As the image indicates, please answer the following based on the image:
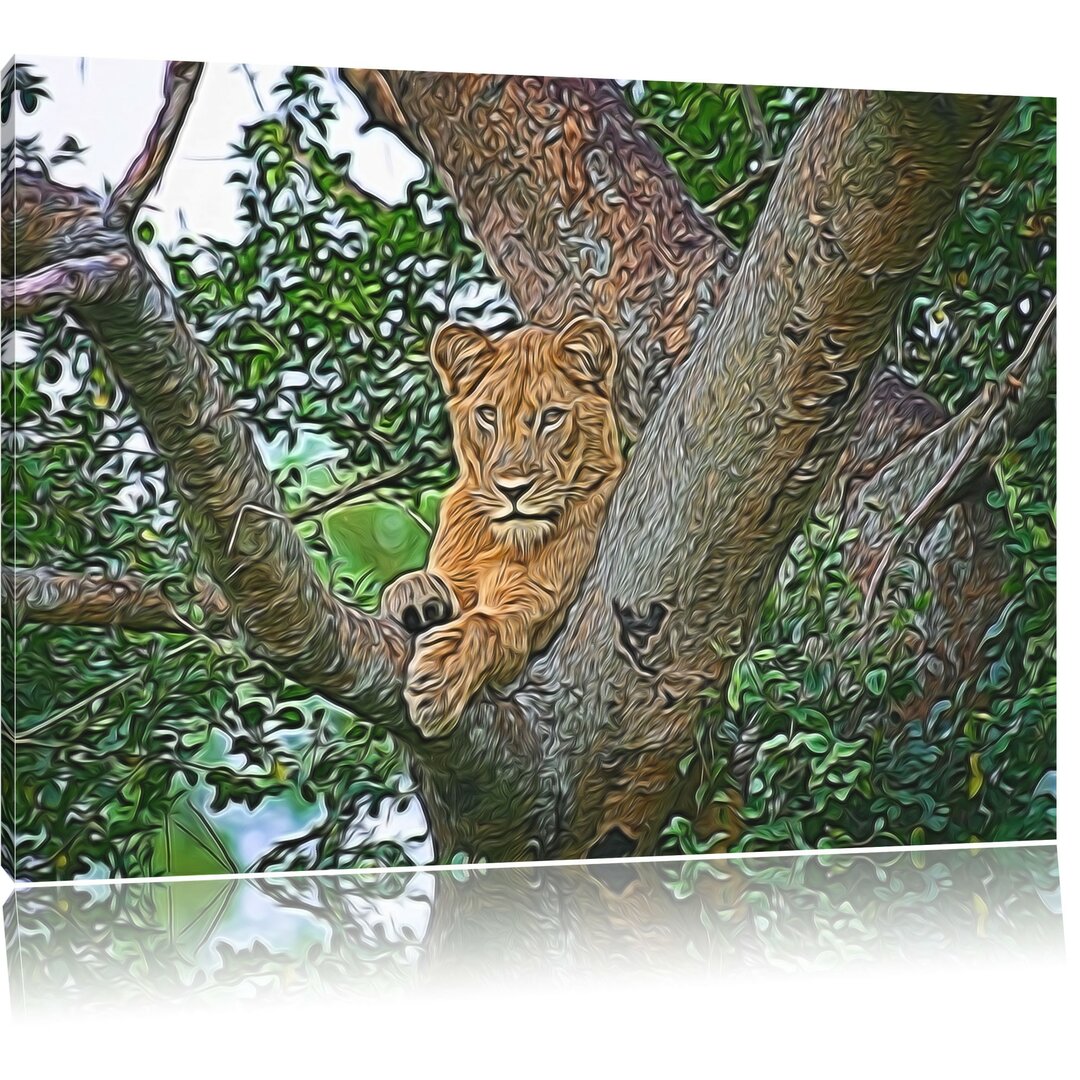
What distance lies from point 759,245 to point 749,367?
46 cm

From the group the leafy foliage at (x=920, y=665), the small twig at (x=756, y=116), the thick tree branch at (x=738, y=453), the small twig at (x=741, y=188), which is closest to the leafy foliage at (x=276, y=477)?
the thick tree branch at (x=738, y=453)

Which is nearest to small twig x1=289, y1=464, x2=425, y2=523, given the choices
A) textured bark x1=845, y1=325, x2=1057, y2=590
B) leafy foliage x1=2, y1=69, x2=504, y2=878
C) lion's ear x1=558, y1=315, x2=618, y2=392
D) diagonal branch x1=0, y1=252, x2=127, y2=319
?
leafy foliage x1=2, y1=69, x2=504, y2=878

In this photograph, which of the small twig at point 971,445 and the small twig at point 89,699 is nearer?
the small twig at point 89,699

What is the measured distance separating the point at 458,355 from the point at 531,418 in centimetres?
36

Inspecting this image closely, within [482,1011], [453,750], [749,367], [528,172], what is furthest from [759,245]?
[482,1011]

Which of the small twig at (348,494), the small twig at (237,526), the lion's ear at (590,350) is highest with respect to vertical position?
the lion's ear at (590,350)

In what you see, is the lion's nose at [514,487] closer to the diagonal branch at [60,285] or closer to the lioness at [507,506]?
the lioness at [507,506]

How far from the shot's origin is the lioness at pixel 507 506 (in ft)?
21.1

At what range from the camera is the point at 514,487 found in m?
6.46

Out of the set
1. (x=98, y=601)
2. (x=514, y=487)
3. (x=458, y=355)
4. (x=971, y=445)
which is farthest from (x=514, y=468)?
(x=971, y=445)

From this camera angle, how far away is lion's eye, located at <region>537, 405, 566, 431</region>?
21.2 ft

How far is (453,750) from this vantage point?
647 cm

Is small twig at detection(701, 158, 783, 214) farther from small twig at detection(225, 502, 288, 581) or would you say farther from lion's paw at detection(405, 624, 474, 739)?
small twig at detection(225, 502, 288, 581)

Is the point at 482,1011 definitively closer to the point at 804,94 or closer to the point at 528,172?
the point at 528,172
